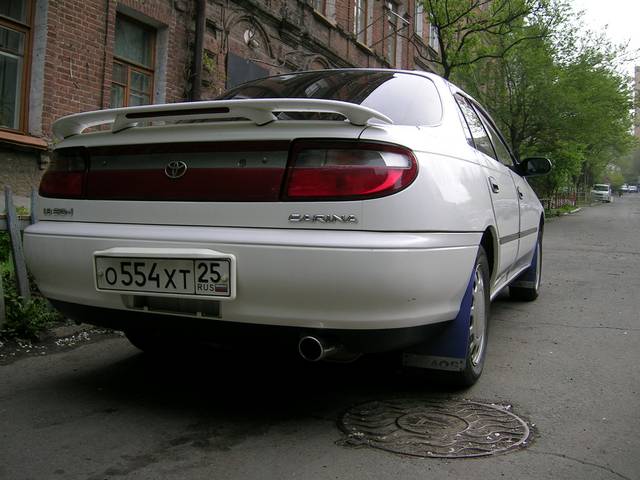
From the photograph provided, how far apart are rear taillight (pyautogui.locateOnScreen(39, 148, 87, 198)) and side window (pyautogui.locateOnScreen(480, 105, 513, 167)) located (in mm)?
2852

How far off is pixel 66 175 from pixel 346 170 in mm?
1452

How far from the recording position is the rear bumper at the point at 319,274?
2.50 meters

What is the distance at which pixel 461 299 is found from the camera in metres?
2.99

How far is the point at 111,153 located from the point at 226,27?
392 inches

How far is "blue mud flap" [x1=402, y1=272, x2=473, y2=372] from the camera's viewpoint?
303cm

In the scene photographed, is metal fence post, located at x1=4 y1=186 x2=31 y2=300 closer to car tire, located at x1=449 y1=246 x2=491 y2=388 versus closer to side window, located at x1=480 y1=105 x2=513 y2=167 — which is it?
car tire, located at x1=449 y1=246 x2=491 y2=388

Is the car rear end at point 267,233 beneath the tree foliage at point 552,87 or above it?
beneath

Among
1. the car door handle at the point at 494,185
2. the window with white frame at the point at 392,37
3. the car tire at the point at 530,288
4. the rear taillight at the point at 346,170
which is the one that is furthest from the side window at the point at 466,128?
the window with white frame at the point at 392,37

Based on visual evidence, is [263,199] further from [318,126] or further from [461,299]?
[461,299]

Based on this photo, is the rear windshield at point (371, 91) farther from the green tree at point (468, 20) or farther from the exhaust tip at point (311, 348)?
the green tree at point (468, 20)

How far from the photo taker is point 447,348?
9.98 feet

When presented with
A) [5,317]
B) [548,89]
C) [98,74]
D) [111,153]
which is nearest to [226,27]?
[98,74]

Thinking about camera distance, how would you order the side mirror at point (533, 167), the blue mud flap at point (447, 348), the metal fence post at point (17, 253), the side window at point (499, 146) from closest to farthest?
the blue mud flap at point (447, 348) < the metal fence post at point (17, 253) < the side window at point (499, 146) < the side mirror at point (533, 167)

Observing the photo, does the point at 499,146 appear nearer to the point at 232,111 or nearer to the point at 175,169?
the point at 232,111
